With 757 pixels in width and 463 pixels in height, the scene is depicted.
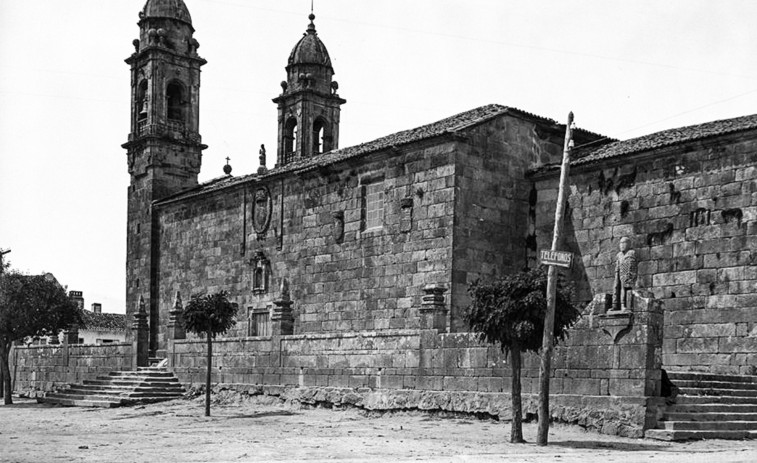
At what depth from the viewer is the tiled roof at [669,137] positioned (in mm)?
22733

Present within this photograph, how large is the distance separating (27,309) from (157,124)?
907cm

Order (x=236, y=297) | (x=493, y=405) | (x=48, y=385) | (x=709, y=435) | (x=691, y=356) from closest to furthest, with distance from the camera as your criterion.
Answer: (x=709, y=435)
(x=493, y=405)
(x=691, y=356)
(x=236, y=297)
(x=48, y=385)

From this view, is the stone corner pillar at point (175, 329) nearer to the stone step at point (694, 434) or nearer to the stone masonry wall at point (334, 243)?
the stone masonry wall at point (334, 243)

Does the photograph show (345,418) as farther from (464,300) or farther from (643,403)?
(643,403)

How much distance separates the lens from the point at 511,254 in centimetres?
2706

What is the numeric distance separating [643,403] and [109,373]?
69.7 ft

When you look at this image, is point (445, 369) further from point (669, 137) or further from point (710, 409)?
point (669, 137)

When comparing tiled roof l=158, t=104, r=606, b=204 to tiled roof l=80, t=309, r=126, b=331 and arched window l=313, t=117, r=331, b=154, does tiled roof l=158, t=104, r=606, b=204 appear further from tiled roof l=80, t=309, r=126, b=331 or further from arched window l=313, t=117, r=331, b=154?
tiled roof l=80, t=309, r=126, b=331

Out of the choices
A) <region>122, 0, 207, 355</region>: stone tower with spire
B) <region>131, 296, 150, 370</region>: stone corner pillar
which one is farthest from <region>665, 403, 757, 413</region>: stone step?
<region>122, 0, 207, 355</region>: stone tower with spire

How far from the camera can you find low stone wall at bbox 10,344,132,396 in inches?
1388

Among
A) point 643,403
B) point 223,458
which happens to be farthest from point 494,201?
point 223,458

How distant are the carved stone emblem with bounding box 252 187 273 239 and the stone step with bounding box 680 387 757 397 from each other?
16966mm

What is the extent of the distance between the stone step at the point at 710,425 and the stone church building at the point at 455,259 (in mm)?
460

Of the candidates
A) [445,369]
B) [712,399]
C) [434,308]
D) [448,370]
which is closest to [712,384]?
[712,399]
